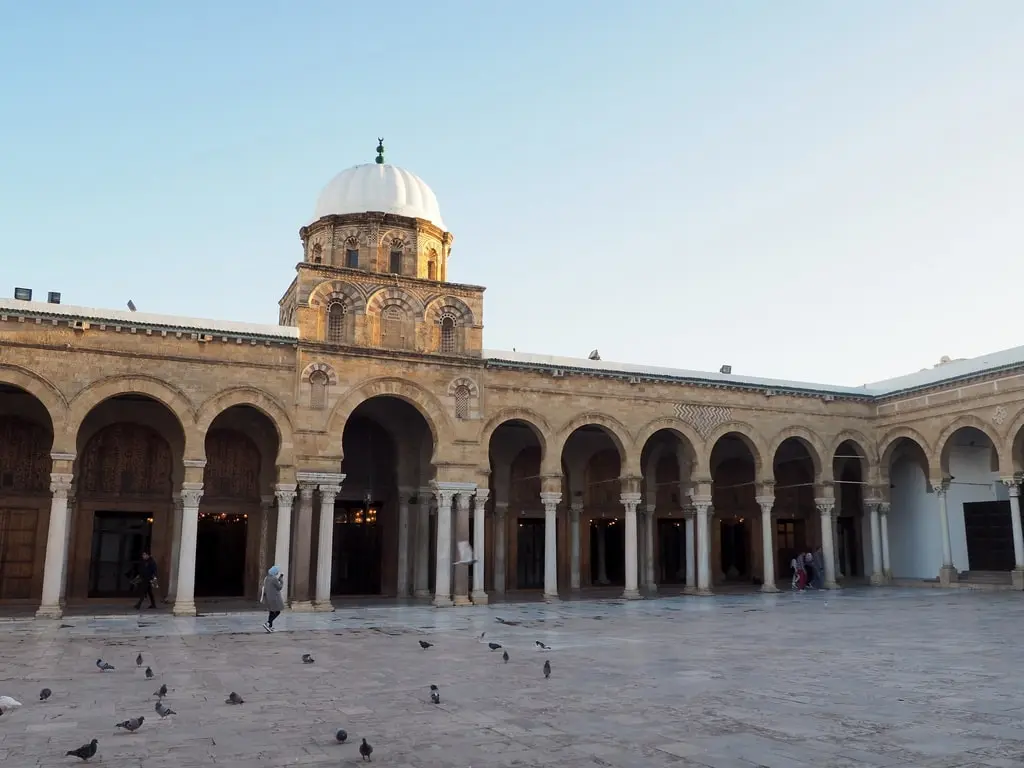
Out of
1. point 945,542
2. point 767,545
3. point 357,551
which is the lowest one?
point 357,551

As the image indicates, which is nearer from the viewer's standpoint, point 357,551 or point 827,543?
point 357,551

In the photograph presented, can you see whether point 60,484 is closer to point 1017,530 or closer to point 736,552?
point 736,552

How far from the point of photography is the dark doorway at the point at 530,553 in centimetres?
2473

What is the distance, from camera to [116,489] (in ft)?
65.9

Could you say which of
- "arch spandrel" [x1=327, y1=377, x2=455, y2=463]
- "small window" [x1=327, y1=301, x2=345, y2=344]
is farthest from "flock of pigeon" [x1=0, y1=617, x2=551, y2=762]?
"small window" [x1=327, y1=301, x2=345, y2=344]

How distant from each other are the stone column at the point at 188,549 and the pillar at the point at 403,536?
5.57m

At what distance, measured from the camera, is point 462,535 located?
20141 mm

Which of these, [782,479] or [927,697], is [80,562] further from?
[782,479]

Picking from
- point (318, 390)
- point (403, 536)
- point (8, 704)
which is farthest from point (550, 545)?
point (8, 704)

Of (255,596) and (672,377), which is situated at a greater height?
(672,377)

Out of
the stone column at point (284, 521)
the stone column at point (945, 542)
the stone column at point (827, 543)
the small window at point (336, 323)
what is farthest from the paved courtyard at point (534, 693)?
the stone column at point (827, 543)

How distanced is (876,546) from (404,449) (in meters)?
14.2

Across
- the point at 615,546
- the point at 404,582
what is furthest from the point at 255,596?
the point at 615,546

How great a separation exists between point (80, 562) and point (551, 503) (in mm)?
10900
